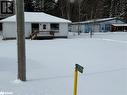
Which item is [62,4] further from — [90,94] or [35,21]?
[90,94]

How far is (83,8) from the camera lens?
85.9 metres

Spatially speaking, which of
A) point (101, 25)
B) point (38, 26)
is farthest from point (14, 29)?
point (101, 25)

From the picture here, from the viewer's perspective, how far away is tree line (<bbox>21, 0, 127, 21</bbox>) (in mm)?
71312

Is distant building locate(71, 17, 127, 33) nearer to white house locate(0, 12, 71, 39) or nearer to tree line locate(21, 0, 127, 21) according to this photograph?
tree line locate(21, 0, 127, 21)

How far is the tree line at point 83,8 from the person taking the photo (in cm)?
7131

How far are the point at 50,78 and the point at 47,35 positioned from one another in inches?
1081

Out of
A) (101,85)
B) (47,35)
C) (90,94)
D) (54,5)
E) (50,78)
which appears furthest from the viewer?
(54,5)

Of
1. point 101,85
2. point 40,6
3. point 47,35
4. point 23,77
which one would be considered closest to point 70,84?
point 101,85

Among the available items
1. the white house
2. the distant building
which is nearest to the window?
the white house

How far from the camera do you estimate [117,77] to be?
945 cm

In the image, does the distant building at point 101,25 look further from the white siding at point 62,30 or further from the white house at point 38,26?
the white house at point 38,26

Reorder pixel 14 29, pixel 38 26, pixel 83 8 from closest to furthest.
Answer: pixel 14 29 < pixel 38 26 < pixel 83 8

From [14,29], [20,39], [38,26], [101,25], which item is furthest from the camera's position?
[101,25]

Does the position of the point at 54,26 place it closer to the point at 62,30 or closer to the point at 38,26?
the point at 62,30
